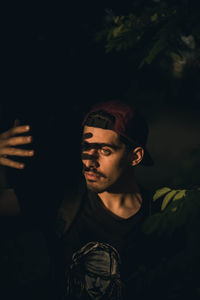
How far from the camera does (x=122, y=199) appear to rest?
269 cm

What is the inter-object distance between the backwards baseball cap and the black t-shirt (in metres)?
0.57

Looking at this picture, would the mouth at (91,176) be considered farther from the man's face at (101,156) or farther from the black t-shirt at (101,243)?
the black t-shirt at (101,243)

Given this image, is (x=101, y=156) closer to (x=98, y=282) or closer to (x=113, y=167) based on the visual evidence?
(x=113, y=167)

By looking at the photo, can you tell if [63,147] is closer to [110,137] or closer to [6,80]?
[110,137]

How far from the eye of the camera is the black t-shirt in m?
2.51

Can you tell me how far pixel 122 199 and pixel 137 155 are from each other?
0.38 meters

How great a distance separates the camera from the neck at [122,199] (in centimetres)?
266

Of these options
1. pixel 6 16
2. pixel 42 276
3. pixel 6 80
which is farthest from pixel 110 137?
pixel 42 276

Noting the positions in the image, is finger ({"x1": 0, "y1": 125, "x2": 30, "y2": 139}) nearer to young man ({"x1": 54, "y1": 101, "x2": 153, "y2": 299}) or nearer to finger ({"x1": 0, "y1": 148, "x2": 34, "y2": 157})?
finger ({"x1": 0, "y1": 148, "x2": 34, "y2": 157})

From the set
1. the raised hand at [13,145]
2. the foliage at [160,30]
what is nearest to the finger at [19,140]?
the raised hand at [13,145]

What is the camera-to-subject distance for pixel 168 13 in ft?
8.87

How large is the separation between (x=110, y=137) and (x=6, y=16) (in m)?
1.53

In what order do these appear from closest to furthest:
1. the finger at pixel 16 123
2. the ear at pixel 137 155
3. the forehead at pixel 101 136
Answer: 1. the finger at pixel 16 123
2. the forehead at pixel 101 136
3. the ear at pixel 137 155

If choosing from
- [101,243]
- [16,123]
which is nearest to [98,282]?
[101,243]
